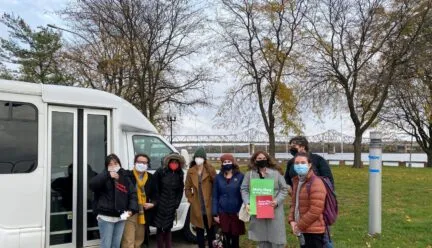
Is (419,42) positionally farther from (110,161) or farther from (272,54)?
(110,161)

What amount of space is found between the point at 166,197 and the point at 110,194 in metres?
0.92

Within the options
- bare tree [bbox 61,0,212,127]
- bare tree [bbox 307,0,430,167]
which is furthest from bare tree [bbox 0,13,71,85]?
bare tree [bbox 307,0,430,167]

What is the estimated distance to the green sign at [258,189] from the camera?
6.19 meters

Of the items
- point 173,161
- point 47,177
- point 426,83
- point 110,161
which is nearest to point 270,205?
point 173,161

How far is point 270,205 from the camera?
6145mm

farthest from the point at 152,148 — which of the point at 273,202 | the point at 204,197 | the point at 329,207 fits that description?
the point at 329,207

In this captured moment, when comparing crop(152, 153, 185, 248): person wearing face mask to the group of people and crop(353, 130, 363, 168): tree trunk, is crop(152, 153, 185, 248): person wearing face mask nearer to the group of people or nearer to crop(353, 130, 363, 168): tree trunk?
the group of people

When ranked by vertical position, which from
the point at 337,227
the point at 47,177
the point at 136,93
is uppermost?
the point at 136,93

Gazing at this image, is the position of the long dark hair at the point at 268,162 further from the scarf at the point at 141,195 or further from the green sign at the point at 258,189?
the scarf at the point at 141,195

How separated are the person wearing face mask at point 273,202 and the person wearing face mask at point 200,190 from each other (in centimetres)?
77

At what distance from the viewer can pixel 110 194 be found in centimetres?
632

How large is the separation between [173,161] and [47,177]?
173cm

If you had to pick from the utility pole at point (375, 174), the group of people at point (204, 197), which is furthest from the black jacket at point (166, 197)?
the utility pole at point (375, 174)

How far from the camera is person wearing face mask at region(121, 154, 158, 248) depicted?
6754 mm
